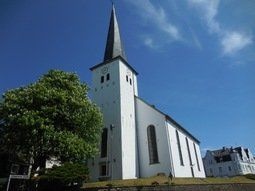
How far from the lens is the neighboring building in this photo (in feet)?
229

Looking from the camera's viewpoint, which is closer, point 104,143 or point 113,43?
point 104,143

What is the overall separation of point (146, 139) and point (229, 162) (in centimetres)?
5101

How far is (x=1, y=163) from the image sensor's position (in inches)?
977

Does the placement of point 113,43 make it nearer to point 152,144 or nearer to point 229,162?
point 152,144

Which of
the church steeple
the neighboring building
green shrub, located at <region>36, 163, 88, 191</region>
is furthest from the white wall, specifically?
the neighboring building

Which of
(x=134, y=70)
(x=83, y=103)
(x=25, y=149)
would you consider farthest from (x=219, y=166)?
(x=25, y=149)

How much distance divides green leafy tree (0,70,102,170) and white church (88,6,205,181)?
4456 mm

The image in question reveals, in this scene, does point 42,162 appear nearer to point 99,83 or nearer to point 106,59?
point 99,83

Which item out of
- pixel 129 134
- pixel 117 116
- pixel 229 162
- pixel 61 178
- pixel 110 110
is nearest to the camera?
pixel 61 178

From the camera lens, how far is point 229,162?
234 ft

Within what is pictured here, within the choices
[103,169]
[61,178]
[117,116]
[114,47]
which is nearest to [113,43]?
[114,47]

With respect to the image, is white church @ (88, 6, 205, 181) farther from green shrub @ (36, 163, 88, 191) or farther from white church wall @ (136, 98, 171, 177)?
green shrub @ (36, 163, 88, 191)

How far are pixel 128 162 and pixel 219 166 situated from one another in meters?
55.0

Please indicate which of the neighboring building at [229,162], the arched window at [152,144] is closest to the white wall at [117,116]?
the arched window at [152,144]
